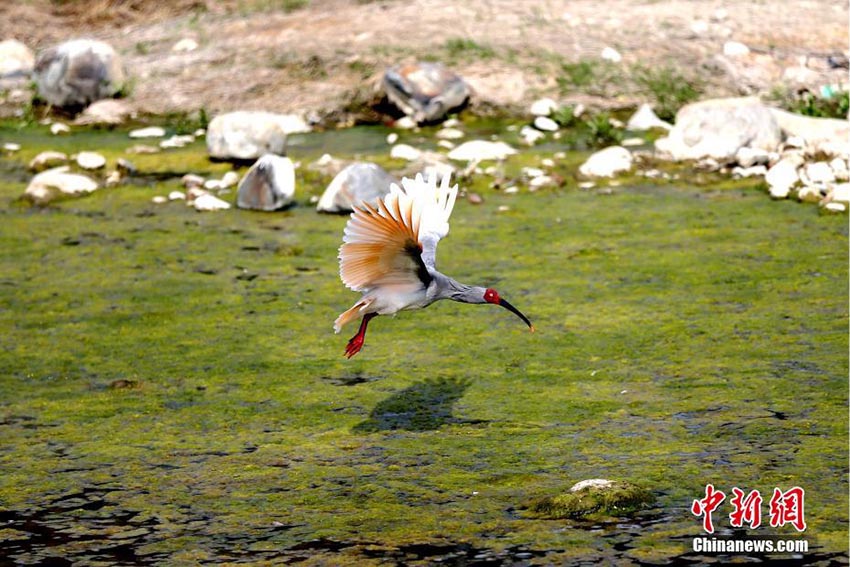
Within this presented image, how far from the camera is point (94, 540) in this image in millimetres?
6191

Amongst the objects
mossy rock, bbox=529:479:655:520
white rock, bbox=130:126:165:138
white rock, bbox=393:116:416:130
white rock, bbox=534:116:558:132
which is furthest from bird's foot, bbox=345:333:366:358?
white rock, bbox=130:126:165:138

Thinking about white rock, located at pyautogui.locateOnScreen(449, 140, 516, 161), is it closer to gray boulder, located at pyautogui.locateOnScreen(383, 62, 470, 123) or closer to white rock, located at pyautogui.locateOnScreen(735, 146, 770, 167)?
gray boulder, located at pyautogui.locateOnScreen(383, 62, 470, 123)

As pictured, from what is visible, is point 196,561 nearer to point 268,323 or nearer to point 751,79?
A: point 268,323

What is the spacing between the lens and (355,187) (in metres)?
12.7

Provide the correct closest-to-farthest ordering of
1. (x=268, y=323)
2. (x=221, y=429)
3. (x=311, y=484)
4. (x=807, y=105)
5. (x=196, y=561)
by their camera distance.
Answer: (x=196, y=561) → (x=311, y=484) → (x=221, y=429) → (x=268, y=323) → (x=807, y=105)

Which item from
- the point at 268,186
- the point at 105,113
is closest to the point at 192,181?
the point at 268,186

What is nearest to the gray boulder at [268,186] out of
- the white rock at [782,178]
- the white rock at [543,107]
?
the white rock at [543,107]

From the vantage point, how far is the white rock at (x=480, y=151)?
14406mm

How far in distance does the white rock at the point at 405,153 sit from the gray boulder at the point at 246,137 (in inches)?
51.0

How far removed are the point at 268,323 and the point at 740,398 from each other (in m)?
3.74

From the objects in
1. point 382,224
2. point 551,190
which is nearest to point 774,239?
point 551,190

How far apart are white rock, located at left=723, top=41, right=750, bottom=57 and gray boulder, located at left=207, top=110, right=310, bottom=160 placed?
19.7 feet

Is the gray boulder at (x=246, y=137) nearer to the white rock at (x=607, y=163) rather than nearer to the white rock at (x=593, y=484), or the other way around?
the white rock at (x=607, y=163)

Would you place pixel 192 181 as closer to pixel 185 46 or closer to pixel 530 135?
pixel 530 135
